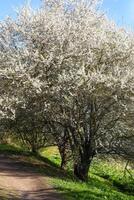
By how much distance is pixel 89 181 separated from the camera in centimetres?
3083

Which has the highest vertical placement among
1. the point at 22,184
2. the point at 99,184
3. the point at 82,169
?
the point at 82,169

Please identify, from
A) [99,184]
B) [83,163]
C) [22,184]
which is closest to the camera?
[22,184]

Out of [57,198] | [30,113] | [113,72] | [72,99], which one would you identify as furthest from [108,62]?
[57,198]

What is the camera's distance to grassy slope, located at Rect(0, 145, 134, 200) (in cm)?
2265

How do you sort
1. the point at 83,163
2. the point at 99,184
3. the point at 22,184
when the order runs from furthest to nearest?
1. the point at 99,184
2. the point at 83,163
3. the point at 22,184

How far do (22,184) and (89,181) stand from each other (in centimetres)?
844

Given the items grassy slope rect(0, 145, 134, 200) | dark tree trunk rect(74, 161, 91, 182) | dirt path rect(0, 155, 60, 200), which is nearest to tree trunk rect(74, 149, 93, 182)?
dark tree trunk rect(74, 161, 91, 182)

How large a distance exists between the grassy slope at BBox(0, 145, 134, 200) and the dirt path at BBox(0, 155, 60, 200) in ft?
1.99

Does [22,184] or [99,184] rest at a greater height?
[99,184]

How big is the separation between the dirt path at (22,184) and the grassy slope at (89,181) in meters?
0.61

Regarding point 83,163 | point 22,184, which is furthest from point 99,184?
point 22,184

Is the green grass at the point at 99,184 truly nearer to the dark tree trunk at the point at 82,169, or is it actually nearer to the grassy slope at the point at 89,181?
the grassy slope at the point at 89,181

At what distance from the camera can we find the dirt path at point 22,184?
20.1m

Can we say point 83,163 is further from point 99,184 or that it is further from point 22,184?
point 22,184
